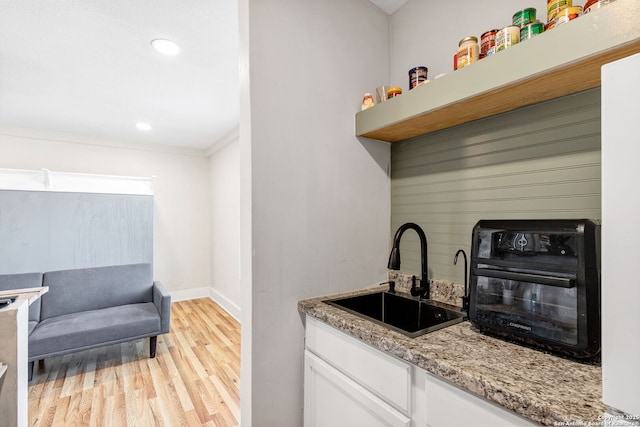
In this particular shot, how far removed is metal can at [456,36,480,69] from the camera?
44.5 inches

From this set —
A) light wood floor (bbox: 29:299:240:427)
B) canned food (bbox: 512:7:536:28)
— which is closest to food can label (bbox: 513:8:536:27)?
canned food (bbox: 512:7:536:28)

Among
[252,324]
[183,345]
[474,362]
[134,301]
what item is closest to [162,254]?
[134,301]

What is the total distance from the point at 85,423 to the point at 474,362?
2.33 m

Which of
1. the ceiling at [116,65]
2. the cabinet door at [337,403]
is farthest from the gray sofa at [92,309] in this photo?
the cabinet door at [337,403]

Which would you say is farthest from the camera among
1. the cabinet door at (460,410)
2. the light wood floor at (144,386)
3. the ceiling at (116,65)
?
the light wood floor at (144,386)

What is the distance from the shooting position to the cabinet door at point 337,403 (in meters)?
1.00

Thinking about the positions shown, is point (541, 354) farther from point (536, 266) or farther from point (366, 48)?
point (366, 48)

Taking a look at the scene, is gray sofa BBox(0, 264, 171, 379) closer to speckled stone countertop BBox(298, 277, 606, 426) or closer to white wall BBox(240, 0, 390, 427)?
white wall BBox(240, 0, 390, 427)

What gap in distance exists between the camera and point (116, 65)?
2.20 meters

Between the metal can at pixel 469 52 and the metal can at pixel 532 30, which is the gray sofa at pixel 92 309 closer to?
the metal can at pixel 469 52

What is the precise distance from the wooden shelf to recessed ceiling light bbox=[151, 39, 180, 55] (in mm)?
1485

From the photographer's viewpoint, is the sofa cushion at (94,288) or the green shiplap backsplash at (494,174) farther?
the sofa cushion at (94,288)

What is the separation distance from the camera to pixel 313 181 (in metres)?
1.44

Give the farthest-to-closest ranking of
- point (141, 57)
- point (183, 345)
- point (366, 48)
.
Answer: point (183, 345) → point (141, 57) → point (366, 48)
